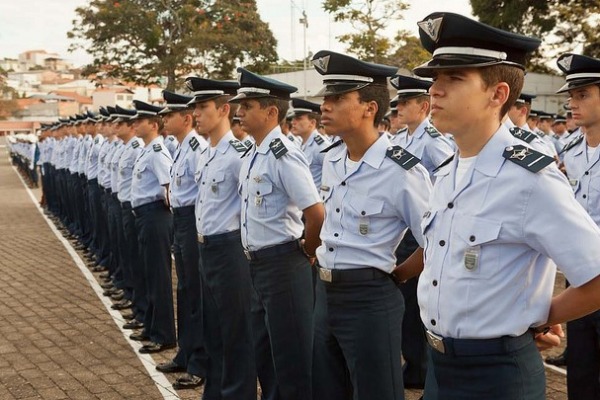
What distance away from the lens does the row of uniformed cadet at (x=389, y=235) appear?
2.22 m

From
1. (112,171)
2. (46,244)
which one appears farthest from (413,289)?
(46,244)

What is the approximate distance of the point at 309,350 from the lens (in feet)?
13.4

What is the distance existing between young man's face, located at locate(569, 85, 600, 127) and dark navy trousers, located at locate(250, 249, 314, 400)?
1.96m

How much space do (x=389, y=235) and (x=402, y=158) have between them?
15.5 inches

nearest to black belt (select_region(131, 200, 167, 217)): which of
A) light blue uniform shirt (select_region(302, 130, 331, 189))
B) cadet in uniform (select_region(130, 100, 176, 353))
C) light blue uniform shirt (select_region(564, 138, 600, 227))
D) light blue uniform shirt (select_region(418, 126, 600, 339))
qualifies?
cadet in uniform (select_region(130, 100, 176, 353))

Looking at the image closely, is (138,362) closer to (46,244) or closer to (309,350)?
(309,350)

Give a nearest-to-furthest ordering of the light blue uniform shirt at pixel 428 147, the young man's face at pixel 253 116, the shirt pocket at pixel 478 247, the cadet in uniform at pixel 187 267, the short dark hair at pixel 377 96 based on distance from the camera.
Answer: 1. the shirt pocket at pixel 478 247
2. the short dark hair at pixel 377 96
3. the young man's face at pixel 253 116
4. the cadet in uniform at pixel 187 267
5. the light blue uniform shirt at pixel 428 147

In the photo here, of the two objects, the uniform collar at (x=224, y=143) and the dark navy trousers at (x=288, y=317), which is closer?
the dark navy trousers at (x=288, y=317)

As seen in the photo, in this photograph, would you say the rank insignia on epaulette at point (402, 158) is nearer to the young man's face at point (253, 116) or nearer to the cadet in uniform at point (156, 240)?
the young man's face at point (253, 116)

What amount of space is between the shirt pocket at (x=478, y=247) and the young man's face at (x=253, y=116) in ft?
7.69

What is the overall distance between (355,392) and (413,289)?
2.27m

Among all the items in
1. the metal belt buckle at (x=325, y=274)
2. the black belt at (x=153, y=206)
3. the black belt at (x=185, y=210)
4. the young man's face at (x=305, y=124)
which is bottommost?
the black belt at (x=153, y=206)

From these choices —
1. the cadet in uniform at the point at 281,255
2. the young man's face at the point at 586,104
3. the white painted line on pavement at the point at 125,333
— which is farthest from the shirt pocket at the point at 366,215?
the white painted line on pavement at the point at 125,333

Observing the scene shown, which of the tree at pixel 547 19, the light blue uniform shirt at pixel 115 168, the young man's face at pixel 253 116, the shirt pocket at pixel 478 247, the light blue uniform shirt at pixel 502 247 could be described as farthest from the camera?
the tree at pixel 547 19
